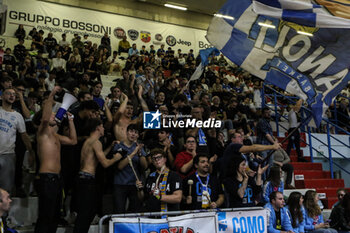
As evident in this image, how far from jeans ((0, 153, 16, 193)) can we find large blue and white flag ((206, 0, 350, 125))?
3.29 metres

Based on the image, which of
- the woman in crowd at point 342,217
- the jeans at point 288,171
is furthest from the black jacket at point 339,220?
the jeans at point 288,171

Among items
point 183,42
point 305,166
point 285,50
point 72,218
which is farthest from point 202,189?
point 183,42

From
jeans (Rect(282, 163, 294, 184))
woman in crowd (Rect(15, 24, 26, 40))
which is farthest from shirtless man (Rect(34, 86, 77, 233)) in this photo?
woman in crowd (Rect(15, 24, 26, 40))

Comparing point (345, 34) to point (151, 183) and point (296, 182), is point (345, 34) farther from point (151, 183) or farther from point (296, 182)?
point (296, 182)

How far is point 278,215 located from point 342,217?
167 centimetres

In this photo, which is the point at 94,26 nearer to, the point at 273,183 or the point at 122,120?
the point at 122,120

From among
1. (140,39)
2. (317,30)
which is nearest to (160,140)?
(317,30)

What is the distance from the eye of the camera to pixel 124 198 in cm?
563

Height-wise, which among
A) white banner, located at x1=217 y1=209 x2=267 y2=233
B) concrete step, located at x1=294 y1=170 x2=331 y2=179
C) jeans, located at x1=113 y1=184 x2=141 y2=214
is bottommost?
white banner, located at x1=217 y1=209 x2=267 y2=233

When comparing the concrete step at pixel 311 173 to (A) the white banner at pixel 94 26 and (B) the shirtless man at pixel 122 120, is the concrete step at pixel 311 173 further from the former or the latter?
(A) the white banner at pixel 94 26

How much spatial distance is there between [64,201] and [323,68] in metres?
4.29

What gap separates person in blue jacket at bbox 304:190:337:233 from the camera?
7.00 m

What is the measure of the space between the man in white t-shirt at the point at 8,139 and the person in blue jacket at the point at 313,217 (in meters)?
5.08

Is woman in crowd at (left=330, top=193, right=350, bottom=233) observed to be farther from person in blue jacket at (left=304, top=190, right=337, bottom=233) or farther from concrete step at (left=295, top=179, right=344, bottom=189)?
concrete step at (left=295, top=179, right=344, bottom=189)
